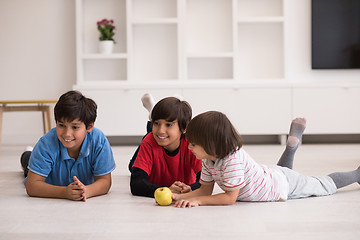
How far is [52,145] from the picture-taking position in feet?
6.05

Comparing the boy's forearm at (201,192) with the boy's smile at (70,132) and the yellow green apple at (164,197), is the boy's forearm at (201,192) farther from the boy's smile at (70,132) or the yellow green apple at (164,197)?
the boy's smile at (70,132)

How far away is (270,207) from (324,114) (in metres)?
3.02

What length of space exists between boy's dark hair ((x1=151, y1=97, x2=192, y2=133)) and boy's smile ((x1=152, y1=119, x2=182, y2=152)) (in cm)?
2

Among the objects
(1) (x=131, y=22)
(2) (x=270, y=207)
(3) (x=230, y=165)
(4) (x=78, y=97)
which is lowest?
(2) (x=270, y=207)

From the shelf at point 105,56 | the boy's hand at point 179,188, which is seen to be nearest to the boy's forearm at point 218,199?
the boy's hand at point 179,188

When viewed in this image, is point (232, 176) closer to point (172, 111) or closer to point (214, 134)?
point (214, 134)

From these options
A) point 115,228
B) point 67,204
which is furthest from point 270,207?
point 67,204

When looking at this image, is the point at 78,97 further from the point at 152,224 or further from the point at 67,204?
the point at 152,224

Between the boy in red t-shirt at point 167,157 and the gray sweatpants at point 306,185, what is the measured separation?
0.36 m

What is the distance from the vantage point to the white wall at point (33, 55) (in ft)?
15.9

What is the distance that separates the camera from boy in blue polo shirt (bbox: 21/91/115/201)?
1.78 m

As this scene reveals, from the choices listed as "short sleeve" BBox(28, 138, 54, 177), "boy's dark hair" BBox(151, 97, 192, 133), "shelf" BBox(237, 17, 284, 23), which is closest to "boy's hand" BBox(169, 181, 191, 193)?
"boy's dark hair" BBox(151, 97, 192, 133)

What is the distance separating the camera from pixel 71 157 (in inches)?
75.3

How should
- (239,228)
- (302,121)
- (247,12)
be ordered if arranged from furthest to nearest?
(247,12)
(302,121)
(239,228)
